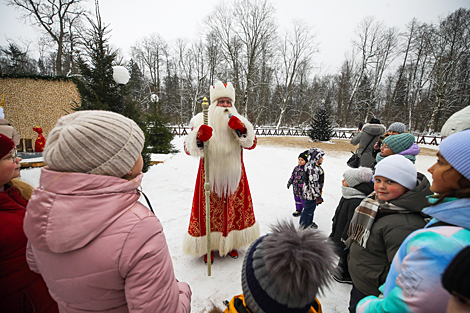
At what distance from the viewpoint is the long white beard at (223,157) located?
8.21 ft

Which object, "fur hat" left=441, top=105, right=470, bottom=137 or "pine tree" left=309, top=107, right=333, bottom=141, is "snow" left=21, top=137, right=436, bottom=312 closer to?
"fur hat" left=441, top=105, right=470, bottom=137

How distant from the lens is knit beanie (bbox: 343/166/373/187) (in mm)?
2309

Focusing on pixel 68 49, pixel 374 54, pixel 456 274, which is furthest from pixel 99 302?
pixel 374 54

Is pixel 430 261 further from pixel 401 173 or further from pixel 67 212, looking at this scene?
pixel 67 212

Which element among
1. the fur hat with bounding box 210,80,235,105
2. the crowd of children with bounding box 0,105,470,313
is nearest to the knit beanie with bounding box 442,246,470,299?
the crowd of children with bounding box 0,105,470,313

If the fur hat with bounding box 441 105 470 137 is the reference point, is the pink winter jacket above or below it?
below

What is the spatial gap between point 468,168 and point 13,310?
257 centimetres

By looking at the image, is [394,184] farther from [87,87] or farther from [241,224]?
[87,87]

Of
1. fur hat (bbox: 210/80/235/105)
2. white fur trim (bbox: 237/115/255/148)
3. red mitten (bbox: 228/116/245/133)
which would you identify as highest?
fur hat (bbox: 210/80/235/105)

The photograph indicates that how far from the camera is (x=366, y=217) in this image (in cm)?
158

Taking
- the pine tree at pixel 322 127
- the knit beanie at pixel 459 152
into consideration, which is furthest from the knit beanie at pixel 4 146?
the pine tree at pixel 322 127

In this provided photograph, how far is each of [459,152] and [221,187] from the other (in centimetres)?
210

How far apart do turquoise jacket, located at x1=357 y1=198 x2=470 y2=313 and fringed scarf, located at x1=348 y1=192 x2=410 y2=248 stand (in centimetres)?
64

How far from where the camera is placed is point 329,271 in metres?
0.91
